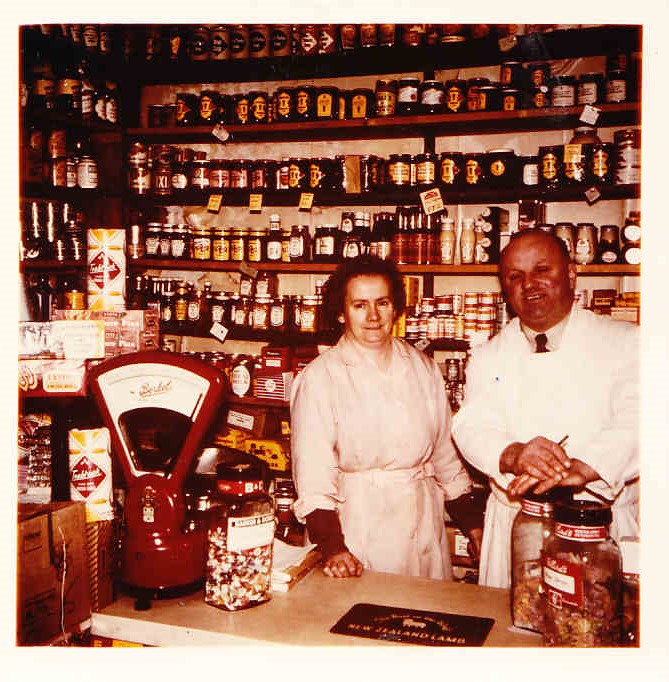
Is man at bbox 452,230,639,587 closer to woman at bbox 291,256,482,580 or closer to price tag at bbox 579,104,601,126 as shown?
woman at bbox 291,256,482,580

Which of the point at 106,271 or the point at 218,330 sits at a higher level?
the point at 106,271

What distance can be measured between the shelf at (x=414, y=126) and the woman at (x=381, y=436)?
2.88ft

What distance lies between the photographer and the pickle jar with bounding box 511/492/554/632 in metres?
1.26

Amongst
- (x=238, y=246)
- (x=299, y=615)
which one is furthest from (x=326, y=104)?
(x=299, y=615)

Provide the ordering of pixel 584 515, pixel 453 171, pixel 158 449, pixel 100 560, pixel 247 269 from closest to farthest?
pixel 584 515 < pixel 158 449 < pixel 100 560 < pixel 453 171 < pixel 247 269

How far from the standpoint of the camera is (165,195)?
3248mm

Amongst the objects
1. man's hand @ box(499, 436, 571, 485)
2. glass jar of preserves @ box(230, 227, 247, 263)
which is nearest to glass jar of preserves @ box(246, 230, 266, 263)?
glass jar of preserves @ box(230, 227, 247, 263)

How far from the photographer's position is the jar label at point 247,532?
1328mm

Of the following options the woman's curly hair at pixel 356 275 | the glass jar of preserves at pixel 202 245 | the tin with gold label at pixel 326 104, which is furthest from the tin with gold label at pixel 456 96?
the glass jar of preserves at pixel 202 245

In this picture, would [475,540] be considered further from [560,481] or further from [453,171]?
[453,171]

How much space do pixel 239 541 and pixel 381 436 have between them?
3.00 feet

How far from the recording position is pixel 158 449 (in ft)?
4.80

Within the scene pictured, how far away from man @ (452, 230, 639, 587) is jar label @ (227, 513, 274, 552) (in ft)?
2.55
